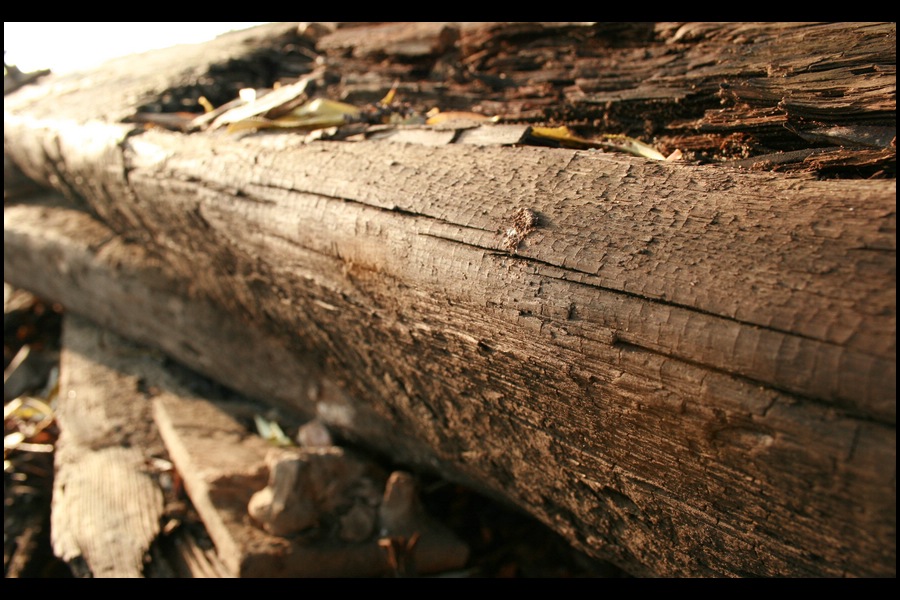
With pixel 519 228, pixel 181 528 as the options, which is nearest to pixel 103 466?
pixel 181 528

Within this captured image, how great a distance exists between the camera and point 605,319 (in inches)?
49.7

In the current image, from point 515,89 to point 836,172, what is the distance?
119cm

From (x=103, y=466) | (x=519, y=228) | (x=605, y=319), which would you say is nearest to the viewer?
(x=605, y=319)

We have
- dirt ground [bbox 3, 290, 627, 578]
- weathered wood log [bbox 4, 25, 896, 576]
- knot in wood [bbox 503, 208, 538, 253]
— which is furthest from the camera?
dirt ground [bbox 3, 290, 627, 578]

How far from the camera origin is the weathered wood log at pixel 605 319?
3.47ft

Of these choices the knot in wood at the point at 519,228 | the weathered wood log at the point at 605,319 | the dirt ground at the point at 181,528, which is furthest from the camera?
the dirt ground at the point at 181,528

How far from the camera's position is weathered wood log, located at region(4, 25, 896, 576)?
1057 millimetres

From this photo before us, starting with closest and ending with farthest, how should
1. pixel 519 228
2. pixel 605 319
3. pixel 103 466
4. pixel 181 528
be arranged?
pixel 605 319 → pixel 519 228 → pixel 181 528 → pixel 103 466

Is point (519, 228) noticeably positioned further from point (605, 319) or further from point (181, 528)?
point (181, 528)

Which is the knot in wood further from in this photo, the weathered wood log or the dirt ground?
the dirt ground

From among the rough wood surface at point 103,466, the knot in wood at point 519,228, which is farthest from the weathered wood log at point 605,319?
the rough wood surface at point 103,466

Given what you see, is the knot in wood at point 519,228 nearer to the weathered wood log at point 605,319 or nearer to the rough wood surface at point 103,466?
the weathered wood log at point 605,319

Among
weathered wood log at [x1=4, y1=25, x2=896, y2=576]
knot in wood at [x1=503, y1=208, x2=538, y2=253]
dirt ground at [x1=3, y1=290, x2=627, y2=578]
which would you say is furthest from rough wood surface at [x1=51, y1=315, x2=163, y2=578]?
knot in wood at [x1=503, y1=208, x2=538, y2=253]
